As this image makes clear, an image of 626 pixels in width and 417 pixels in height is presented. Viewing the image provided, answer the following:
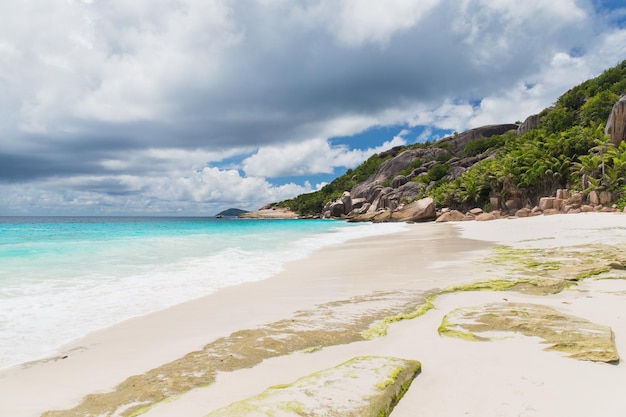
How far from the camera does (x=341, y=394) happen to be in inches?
95.8

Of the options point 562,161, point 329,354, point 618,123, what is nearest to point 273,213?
point 562,161

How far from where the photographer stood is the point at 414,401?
255 cm

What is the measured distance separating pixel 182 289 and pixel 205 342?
396 cm

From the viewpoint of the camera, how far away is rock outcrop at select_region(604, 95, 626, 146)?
101 feet

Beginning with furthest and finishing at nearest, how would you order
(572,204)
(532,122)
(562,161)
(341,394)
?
1. (532,122)
2. (562,161)
3. (572,204)
4. (341,394)

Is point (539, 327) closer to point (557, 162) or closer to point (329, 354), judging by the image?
point (329, 354)

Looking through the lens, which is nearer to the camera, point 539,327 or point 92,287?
point 539,327

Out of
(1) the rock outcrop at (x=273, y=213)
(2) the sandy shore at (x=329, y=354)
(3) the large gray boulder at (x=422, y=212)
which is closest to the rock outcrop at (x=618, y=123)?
(3) the large gray boulder at (x=422, y=212)

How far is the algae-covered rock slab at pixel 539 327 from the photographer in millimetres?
3136

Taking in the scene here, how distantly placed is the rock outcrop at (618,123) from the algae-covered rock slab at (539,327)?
119 ft

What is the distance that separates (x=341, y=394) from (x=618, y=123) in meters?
40.3

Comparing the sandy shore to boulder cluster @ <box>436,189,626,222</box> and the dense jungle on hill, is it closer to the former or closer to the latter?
boulder cluster @ <box>436,189,626,222</box>

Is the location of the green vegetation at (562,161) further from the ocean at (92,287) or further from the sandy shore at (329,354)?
the ocean at (92,287)

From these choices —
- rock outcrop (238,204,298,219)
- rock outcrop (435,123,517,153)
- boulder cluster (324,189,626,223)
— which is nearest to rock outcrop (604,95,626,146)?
boulder cluster (324,189,626,223)
